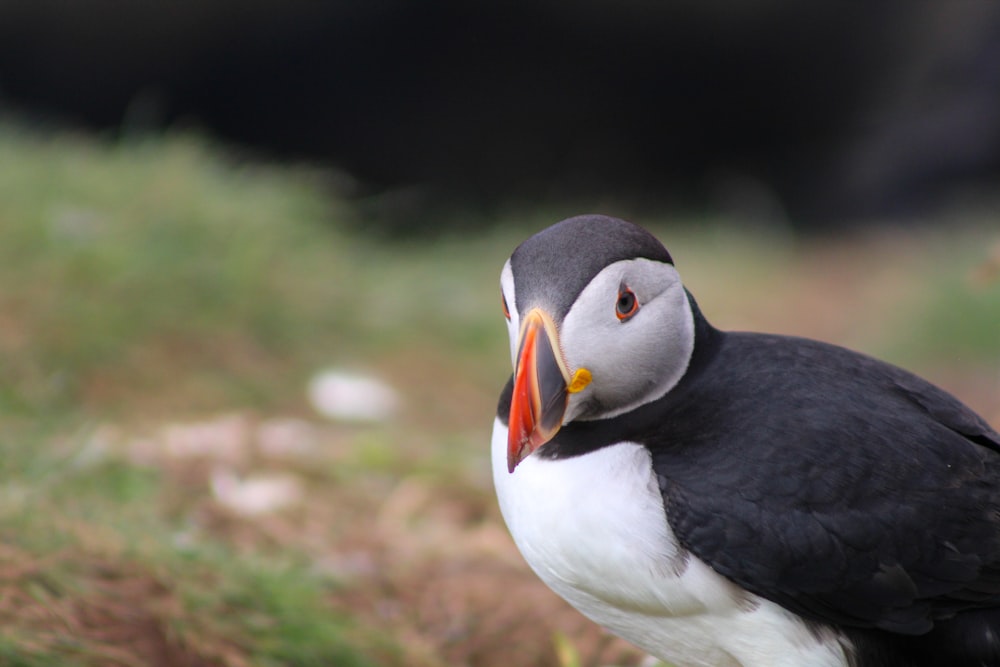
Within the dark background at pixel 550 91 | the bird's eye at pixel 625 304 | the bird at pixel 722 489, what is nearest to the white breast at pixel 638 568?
the bird at pixel 722 489

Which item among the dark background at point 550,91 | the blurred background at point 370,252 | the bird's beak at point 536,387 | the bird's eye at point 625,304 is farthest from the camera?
the dark background at point 550,91

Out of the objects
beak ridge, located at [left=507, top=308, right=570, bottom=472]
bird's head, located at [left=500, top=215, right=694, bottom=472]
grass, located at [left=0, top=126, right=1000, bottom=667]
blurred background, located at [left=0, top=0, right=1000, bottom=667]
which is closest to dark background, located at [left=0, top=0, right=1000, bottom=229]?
blurred background, located at [left=0, top=0, right=1000, bottom=667]

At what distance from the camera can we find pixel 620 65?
7203mm

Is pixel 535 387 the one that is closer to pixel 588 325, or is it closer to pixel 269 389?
pixel 588 325

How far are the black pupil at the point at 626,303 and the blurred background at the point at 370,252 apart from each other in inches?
39.4

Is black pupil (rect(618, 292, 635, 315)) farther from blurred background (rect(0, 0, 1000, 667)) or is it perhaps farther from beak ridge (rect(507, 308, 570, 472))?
blurred background (rect(0, 0, 1000, 667))

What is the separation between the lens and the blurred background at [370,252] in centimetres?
301

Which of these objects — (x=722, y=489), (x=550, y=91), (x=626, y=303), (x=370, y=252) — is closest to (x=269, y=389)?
(x=370, y=252)

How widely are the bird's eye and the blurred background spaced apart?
1.00 meters

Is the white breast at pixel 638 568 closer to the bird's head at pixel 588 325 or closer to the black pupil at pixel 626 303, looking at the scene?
the bird's head at pixel 588 325

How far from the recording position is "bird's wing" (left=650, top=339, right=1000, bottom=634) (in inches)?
82.1

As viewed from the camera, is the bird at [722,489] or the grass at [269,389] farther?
the grass at [269,389]

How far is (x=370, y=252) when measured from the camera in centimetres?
642

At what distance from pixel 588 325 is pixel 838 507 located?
1.63 ft
